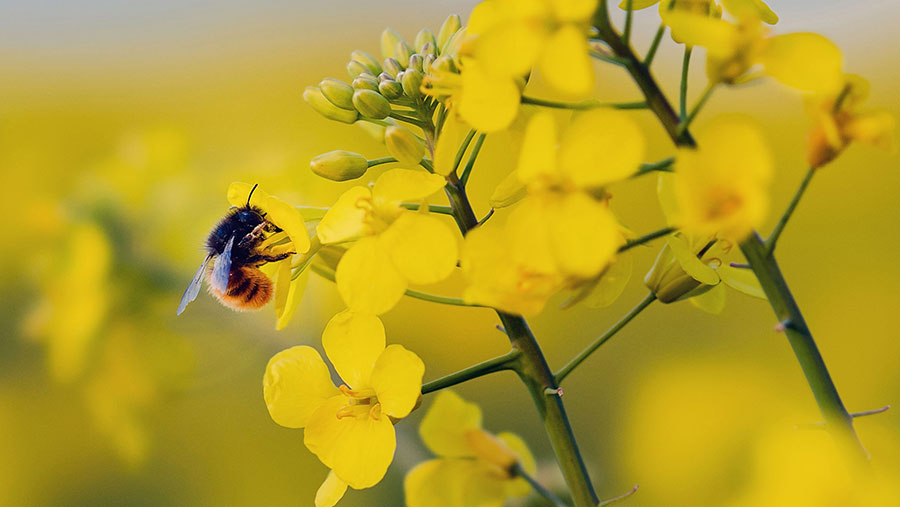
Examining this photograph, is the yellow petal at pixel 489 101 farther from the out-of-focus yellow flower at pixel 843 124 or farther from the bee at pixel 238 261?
the bee at pixel 238 261

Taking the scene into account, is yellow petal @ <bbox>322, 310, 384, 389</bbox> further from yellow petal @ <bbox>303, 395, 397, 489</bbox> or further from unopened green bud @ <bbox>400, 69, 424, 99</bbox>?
unopened green bud @ <bbox>400, 69, 424, 99</bbox>

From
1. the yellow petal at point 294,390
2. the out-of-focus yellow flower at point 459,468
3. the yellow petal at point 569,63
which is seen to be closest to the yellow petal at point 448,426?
the out-of-focus yellow flower at point 459,468

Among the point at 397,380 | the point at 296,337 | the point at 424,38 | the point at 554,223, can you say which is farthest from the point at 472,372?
the point at 296,337

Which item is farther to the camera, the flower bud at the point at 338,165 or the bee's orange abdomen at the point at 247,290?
the bee's orange abdomen at the point at 247,290

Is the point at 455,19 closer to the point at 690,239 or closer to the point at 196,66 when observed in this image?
the point at 690,239

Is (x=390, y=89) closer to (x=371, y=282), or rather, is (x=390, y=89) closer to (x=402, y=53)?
(x=402, y=53)

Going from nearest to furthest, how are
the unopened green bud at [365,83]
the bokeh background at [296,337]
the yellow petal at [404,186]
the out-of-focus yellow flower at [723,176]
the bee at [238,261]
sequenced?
the out-of-focus yellow flower at [723,176] < the yellow petal at [404,186] < the unopened green bud at [365,83] < the bee at [238,261] < the bokeh background at [296,337]
